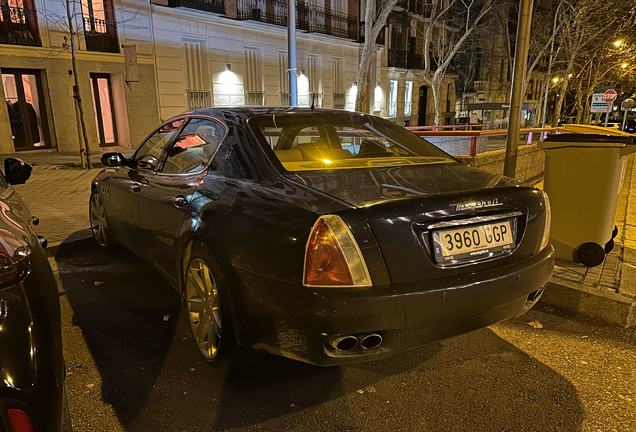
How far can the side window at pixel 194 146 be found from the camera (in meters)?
3.10

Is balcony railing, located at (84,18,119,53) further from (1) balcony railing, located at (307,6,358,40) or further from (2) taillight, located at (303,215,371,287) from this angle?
(2) taillight, located at (303,215,371,287)

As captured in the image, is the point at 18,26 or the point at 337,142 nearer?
the point at 337,142

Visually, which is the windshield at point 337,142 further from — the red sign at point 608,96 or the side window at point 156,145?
the red sign at point 608,96

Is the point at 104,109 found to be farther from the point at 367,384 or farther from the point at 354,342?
the point at 354,342

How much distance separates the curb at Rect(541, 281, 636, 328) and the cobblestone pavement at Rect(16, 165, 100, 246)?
5.06m

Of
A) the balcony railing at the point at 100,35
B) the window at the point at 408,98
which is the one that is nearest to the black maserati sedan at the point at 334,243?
the balcony railing at the point at 100,35

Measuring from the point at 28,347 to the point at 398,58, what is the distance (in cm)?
3291

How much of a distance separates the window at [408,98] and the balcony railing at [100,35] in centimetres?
2235

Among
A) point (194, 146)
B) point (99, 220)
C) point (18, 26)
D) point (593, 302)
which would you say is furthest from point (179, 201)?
point (18, 26)

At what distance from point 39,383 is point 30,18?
634 inches

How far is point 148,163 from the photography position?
376cm

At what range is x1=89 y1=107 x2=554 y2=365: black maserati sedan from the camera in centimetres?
209

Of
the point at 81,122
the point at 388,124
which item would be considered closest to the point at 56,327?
the point at 388,124

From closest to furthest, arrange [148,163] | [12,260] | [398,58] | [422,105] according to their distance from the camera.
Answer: [12,260], [148,163], [398,58], [422,105]
